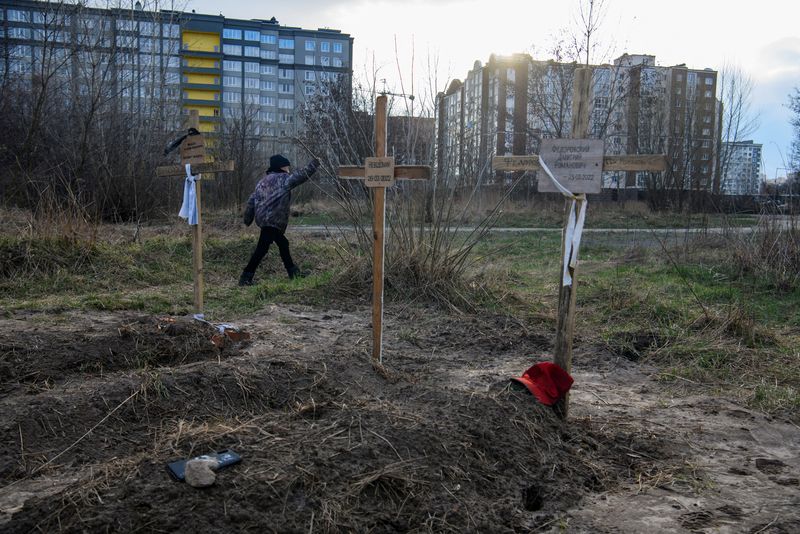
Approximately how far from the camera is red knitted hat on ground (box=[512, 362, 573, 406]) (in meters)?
3.72

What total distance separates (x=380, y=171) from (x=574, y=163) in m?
1.39

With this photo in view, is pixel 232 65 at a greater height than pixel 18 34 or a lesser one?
greater

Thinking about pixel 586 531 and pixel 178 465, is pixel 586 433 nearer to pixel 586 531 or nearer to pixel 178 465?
pixel 586 531

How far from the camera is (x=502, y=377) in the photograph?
4836 millimetres

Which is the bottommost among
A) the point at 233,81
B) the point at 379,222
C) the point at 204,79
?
the point at 379,222

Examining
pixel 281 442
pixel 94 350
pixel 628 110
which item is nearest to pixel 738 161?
pixel 628 110

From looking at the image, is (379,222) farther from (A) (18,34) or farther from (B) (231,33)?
(B) (231,33)

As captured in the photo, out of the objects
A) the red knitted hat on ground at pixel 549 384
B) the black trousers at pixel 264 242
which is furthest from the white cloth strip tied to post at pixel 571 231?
the black trousers at pixel 264 242

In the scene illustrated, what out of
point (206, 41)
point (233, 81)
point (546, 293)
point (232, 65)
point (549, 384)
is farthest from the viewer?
point (232, 65)

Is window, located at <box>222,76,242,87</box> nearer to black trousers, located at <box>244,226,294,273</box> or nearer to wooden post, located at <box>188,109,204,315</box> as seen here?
black trousers, located at <box>244,226,294,273</box>

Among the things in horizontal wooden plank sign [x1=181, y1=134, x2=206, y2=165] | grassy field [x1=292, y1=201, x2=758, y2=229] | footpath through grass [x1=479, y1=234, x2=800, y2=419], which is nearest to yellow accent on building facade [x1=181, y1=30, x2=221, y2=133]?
grassy field [x1=292, y1=201, x2=758, y2=229]

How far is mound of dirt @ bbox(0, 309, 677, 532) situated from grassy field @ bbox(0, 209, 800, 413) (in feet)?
5.45

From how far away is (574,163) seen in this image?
3594mm

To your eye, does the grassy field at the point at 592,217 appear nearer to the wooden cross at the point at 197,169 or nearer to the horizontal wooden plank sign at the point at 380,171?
the wooden cross at the point at 197,169
